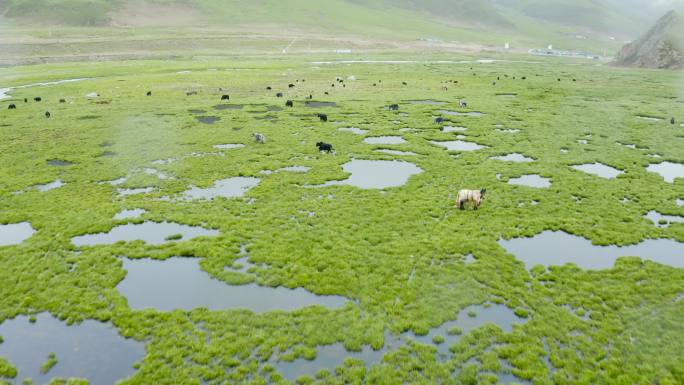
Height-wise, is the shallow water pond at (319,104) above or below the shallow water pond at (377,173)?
above

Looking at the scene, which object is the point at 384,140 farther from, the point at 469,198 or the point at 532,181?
the point at 469,198

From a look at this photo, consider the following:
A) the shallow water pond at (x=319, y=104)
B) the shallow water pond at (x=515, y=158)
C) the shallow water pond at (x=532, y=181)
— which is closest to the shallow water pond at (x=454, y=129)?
the shallow water pond at (x=515, y=158)

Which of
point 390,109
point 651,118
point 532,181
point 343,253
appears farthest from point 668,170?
point 390,109

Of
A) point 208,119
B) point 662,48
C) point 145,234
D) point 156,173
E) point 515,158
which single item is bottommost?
point 145,234

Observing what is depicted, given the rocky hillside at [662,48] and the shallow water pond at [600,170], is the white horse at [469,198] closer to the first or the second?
the shallow water pond at [600,170]

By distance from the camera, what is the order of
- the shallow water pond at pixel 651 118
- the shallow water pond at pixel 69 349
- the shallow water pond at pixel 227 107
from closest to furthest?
the shallow water pond at pixel 69 349 → the shallow water pond at pixel 651 118 → the shallow water pond at pixel 227 107

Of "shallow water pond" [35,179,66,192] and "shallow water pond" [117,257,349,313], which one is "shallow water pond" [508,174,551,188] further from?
"shallow water pond" [35,179,66,192]
